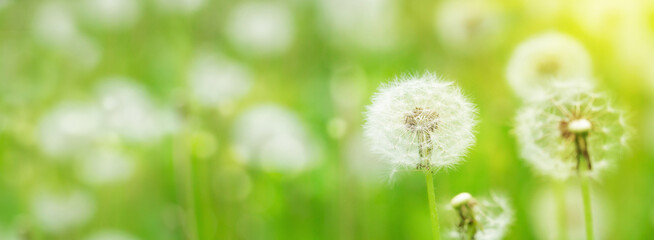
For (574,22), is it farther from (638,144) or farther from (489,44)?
(638,144)

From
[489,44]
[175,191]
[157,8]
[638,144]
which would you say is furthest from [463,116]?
[157,8]

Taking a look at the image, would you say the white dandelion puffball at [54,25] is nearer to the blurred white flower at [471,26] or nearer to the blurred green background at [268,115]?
the blurred green background at [268,115]

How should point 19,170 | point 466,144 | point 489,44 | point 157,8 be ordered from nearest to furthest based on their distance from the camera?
point 466,144 < point 19,170 < point 489,44 < point 157,8

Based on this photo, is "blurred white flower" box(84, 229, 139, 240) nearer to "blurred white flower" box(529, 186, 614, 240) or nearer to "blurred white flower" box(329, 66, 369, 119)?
"blurred white flower" box(329, 66, 369, 119)

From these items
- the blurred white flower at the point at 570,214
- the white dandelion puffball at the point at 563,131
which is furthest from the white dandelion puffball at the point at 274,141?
the white dandelion puffball at the point at 563,131

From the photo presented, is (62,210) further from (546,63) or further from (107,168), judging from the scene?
(546,63)

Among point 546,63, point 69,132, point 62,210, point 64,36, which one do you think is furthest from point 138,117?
point 546,63

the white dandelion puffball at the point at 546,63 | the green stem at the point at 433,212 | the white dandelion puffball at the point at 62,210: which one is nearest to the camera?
the green stem at the point at 433,212
